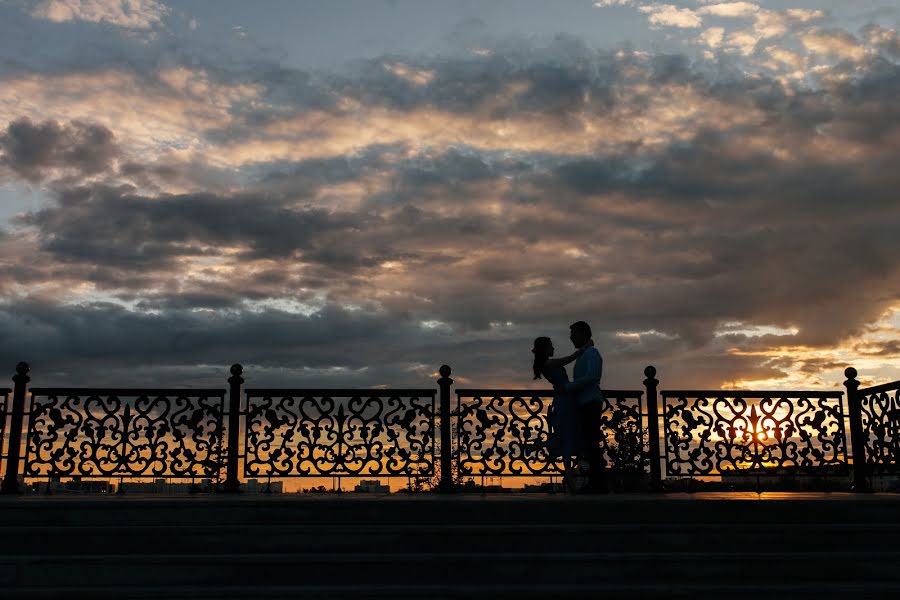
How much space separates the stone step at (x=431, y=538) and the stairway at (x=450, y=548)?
14 mm

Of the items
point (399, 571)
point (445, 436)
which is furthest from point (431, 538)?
point (445, 436)

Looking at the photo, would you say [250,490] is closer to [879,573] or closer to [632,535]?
[632,535]

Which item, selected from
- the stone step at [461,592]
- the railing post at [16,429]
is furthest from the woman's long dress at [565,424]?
the railing post at [16,429]

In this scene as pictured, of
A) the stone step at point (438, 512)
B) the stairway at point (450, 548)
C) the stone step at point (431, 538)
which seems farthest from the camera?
the stone step at point (438, 512)

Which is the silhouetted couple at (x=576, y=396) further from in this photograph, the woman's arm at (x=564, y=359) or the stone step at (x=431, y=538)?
the stone step at (x=431, y=538)

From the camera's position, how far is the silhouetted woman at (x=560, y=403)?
465 inches

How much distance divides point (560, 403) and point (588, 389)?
45 centimetres

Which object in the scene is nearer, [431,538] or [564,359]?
[431,538]

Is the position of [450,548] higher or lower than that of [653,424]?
lower

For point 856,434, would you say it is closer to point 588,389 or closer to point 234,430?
point 588,389

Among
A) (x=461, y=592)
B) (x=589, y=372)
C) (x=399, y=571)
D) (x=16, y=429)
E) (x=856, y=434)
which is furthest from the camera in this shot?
(x=856, y=434)

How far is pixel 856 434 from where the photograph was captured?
50.5ft

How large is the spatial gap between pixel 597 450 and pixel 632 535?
117 inches

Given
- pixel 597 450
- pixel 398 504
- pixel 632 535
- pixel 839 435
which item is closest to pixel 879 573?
pixel 632 535
